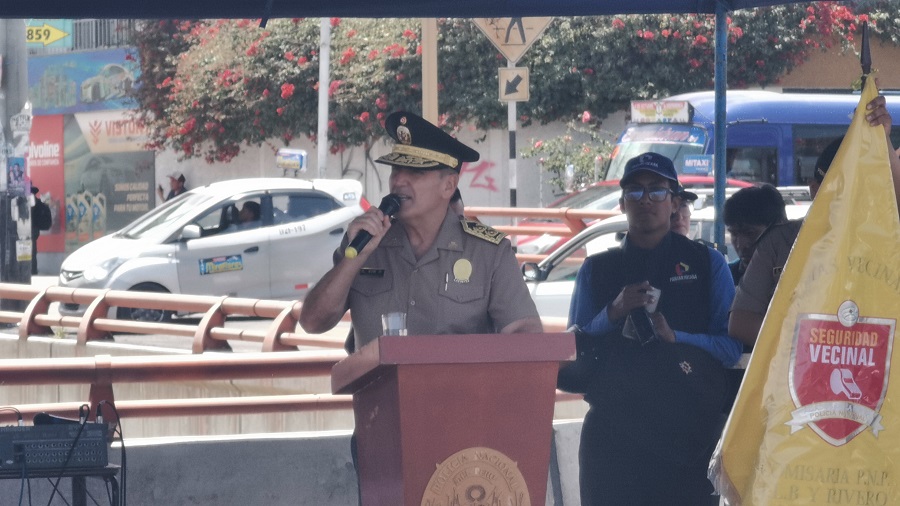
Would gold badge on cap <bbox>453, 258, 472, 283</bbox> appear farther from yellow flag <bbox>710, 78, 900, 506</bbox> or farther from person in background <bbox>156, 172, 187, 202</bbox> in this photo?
person in background <bbox>156, 172, 187, 202</bbox>

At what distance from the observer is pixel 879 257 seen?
3.68 metres

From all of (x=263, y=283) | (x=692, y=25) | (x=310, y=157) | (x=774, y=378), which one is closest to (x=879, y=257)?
(x=774, y=378)

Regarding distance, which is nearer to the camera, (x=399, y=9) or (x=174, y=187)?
(x=399, y=9)

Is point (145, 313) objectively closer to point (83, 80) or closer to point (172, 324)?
point (172, 324)

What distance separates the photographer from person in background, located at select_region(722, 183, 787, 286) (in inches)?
200

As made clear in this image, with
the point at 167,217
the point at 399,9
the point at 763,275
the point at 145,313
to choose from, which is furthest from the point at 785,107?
the point at 763,275

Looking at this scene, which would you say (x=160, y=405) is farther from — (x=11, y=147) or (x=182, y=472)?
(x=11, y=147)

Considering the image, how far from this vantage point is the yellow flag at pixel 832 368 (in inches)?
142

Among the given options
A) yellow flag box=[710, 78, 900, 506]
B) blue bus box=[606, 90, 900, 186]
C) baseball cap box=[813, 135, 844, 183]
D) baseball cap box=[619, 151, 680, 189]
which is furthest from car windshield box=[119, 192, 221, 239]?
yellow flag box=[710, 78, 900, 506]

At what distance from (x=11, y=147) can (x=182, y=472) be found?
11467 millimetres

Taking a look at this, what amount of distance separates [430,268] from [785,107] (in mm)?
17660

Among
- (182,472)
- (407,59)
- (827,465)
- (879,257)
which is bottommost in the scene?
(182,472)

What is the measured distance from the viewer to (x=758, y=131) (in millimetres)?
A: 20516

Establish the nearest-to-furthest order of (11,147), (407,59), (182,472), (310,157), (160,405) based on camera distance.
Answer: (182,472) < (160,405) < (11,147) < (407,59) < (310,157)
